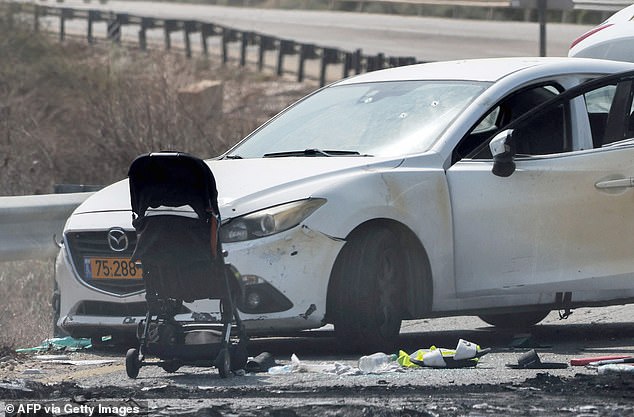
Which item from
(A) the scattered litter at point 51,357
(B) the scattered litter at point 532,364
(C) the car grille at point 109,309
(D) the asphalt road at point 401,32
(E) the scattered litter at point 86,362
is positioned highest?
(B) the scattered litter at point 532,364

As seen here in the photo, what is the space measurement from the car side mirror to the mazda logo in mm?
2058

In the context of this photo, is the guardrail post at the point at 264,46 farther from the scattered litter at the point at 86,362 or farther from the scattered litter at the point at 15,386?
the scattered litter at the point at 15,386

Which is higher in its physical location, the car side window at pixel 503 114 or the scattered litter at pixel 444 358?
the car side window at pixel 503 114

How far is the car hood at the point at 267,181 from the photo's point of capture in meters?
7.62

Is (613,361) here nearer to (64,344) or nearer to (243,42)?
(64,344)

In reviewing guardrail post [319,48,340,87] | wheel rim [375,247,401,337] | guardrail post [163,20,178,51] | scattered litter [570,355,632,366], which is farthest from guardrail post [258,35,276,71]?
scattered litter [570,355,632,366]

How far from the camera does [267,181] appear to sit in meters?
7.85

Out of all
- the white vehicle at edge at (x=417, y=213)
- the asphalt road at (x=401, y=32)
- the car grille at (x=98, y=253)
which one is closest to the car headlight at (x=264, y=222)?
the white vehicle at edge at (x=417, y=213)

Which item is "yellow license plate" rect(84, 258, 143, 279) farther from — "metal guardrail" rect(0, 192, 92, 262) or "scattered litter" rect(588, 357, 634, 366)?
"scattered litter" rect(588, 357, 634, 366)

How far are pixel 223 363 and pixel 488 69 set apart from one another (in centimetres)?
292

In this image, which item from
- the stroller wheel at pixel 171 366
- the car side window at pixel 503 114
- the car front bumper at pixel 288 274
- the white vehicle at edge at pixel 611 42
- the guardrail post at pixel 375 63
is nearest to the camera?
the stroller wheel at pixel 171 366

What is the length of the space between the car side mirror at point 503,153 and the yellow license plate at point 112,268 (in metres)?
2.04

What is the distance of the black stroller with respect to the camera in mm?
6930

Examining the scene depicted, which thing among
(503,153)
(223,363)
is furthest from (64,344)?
(503,153)
